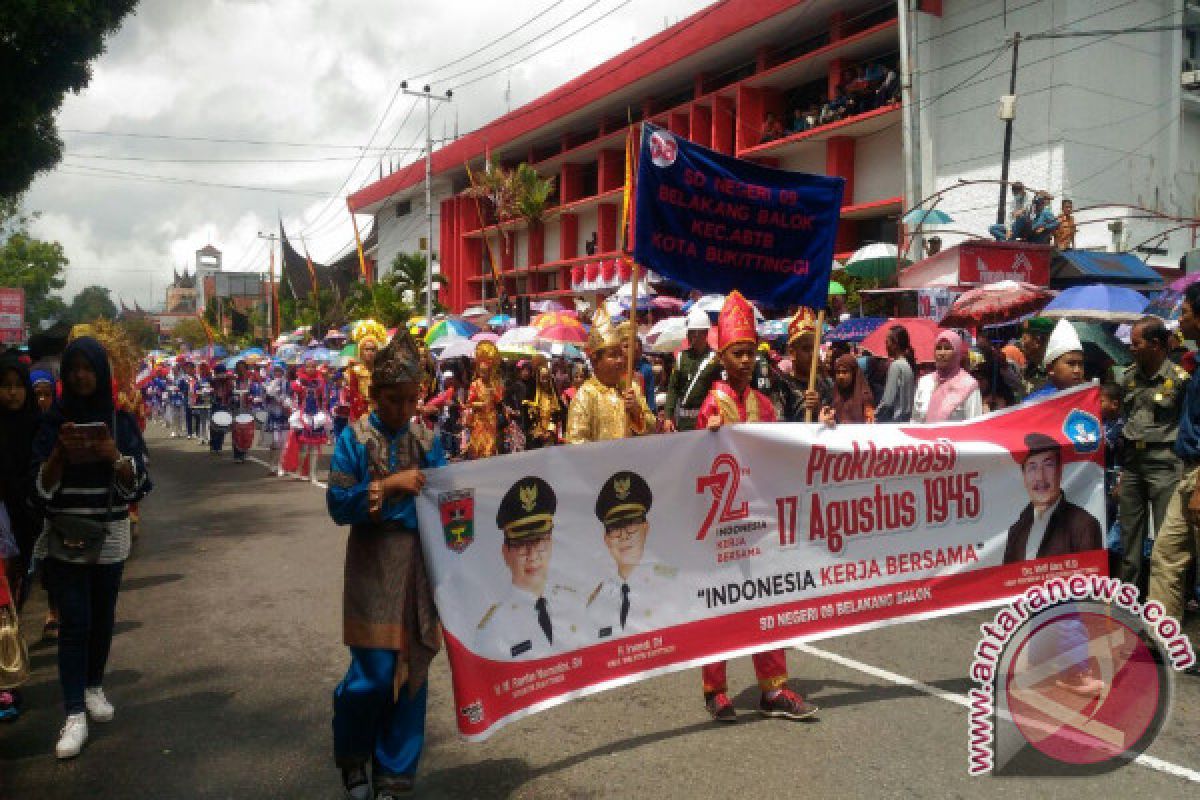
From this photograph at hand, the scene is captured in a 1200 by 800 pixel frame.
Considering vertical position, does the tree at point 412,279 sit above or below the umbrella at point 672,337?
above

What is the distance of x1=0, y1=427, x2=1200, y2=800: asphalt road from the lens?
3676 mm

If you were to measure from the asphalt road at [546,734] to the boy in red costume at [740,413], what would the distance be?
101 millimetres

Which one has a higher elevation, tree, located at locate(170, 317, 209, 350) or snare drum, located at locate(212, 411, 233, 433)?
tree, located at locate(170, 317, 209, 350)

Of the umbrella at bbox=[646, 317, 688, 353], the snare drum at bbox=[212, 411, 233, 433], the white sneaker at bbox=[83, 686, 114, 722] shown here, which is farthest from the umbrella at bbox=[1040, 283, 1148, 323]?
the snare drum at bbox=[212, 411, 233, 433]

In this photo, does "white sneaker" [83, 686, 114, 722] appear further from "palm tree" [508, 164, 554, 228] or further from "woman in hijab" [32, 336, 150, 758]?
"palm tree" [508, 164, 554, 228]

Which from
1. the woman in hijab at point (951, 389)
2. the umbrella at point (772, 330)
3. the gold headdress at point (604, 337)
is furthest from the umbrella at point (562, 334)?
the gold headdress at point (604, 337)

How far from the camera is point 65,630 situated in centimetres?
412

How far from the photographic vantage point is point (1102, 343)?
29.9 feet

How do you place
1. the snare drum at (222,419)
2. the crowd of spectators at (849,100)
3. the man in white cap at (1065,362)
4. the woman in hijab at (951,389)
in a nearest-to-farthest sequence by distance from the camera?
the man in white cap at (1065,362), the woman in hijab at (951,389), the snare drum at (222,419), the crowd of spectators at (849,100)

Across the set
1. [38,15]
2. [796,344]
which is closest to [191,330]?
[38,15]

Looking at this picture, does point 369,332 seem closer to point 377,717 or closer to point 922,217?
point 377,717

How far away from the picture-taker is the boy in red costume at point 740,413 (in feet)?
14.1

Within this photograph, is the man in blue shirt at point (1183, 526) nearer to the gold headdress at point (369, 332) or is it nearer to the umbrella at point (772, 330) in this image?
the gold headdress at point (369, 332)

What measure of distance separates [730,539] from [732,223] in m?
1.76
